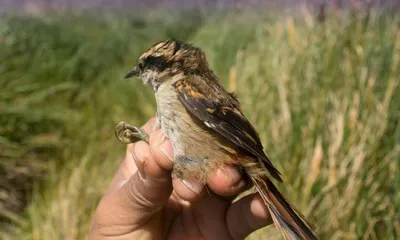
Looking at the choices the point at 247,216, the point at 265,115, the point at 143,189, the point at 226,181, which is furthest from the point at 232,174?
the point at 265,115

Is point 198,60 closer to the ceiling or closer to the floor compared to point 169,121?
closer to the ceiling

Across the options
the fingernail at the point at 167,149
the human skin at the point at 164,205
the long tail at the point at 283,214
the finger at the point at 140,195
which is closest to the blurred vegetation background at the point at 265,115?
the human skin at the point at 164,205

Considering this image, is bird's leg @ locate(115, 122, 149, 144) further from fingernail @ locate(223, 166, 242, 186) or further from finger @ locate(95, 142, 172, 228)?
→ fingernail @ locate(223, 166, 242, 186)

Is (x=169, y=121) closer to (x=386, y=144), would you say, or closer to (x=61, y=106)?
(x=386, y=144)

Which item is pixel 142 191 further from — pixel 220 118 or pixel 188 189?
pixel 220 118

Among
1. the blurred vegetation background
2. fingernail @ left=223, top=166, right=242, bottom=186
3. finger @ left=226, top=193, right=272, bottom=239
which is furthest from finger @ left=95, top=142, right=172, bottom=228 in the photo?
the blurred vegetation background

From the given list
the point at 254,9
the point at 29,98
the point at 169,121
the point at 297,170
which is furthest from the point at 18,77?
the point at 254,9
